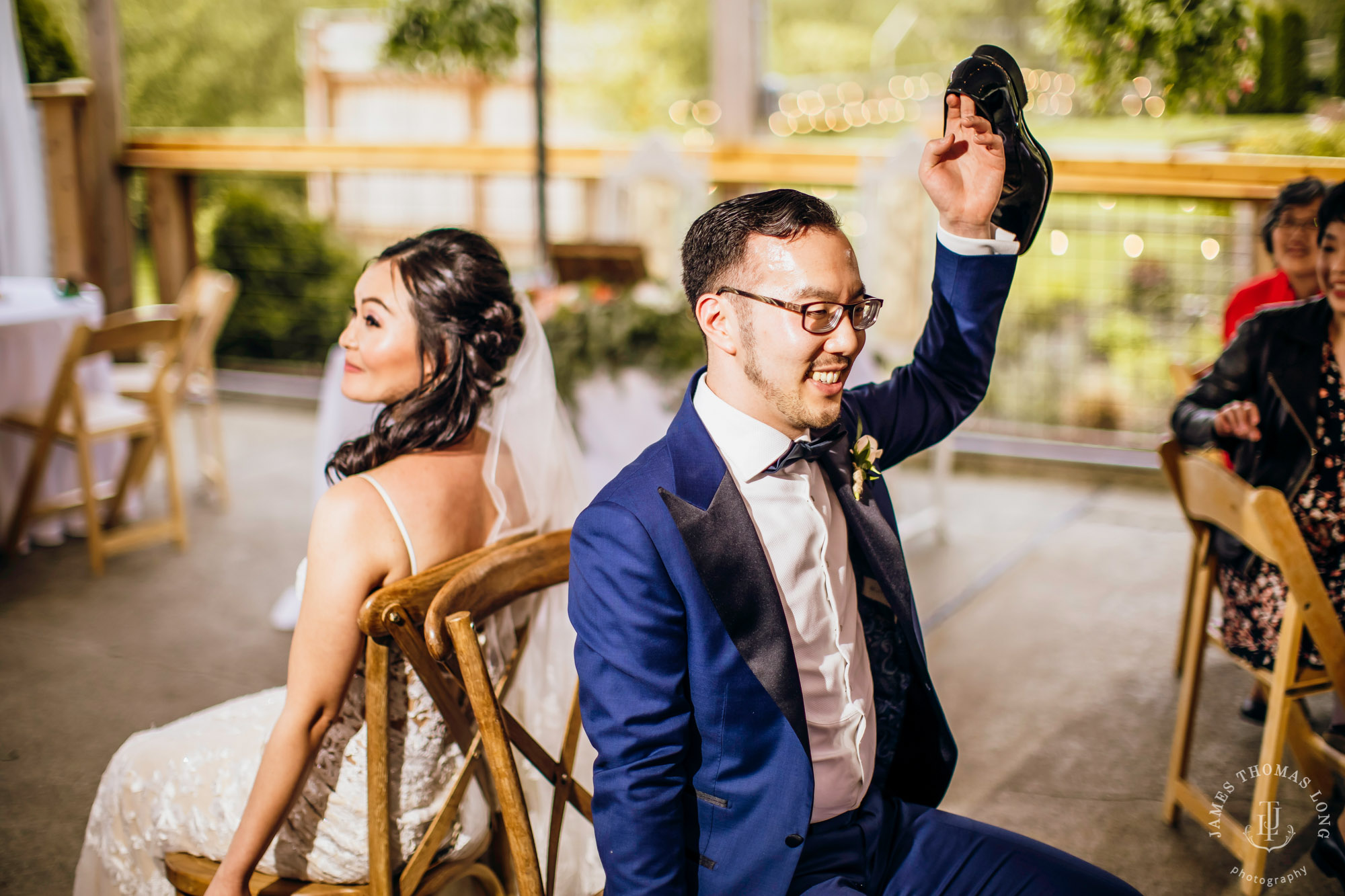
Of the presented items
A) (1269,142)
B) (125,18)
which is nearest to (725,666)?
(1269,142)

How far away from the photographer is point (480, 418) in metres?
1.71

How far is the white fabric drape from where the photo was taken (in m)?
5.51

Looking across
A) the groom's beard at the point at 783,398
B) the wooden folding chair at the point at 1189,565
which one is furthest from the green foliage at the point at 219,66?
the groom's beard at the point at 783,398

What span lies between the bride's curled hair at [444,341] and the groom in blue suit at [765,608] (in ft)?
1.42

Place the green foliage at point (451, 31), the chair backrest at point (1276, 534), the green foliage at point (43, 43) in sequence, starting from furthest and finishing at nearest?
the green foliage at point (43, 43)
the green foliage at point (451, 31)
the chair backrest at point (1276, 534)

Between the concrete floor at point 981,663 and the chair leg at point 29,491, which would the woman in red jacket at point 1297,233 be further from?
the chair leg at point 29,491

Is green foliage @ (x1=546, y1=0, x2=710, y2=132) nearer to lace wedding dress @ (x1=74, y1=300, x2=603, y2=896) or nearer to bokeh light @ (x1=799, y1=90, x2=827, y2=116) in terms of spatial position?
bokeh light @ (x1=799, y1=90, x2=827, y2=116)

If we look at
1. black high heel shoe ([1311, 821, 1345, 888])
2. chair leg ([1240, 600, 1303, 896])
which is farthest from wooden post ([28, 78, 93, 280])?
black high heel shoe ([1311, 821, 1345, 888])

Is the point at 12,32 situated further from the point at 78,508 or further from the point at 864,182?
the point at 864,182

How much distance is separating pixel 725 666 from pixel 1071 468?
4.21 meters

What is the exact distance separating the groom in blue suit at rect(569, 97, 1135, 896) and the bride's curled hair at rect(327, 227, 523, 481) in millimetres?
434

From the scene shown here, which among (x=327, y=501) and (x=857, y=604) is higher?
(x=327, y=501)

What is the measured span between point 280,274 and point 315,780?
19.1ft

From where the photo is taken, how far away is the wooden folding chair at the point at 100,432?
366cm
